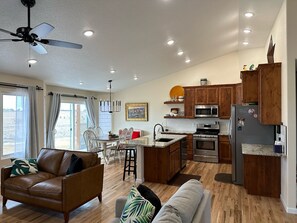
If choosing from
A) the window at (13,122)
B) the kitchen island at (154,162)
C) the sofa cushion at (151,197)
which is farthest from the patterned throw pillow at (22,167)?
the sofa cushion at (151,197)

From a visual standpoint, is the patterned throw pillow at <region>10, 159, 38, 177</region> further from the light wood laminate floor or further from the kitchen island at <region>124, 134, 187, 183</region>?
the kitchen island at <region>124, 134, 187, 183</region>

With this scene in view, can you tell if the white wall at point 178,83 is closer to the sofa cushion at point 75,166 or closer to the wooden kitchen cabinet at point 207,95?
the wooden kitchen cabinet at point 207,95

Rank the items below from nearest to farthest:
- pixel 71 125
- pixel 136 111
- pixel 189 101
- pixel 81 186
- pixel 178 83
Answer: pixel 81 186 < pixel 189 101 < pixel 178 83 < pixel 71 125 < pixel 136 111

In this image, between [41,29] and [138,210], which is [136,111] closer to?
[41,29]

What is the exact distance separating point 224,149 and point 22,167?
5269 millimetres

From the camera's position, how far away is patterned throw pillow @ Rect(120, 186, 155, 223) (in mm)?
1718

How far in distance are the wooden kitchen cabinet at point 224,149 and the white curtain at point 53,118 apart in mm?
5144

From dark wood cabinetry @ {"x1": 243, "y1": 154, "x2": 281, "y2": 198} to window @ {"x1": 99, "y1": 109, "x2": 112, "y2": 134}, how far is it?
6024mm

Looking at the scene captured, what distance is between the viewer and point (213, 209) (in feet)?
11.4

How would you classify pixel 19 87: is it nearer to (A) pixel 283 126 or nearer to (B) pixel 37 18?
(B) pixel 37 18

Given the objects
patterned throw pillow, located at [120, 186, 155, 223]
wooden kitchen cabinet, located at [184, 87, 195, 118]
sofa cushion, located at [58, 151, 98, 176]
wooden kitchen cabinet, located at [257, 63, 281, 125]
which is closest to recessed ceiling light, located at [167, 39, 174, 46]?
wooden kitchen cabinet, located at [257, 63, 281, 125]

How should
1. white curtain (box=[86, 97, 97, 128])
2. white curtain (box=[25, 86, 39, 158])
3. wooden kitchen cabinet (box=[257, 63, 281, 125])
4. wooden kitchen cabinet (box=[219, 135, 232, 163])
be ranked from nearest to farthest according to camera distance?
1. wooden kitchen cabinet (box=[257, 63, 281, 125])
2. white curtain (box=[25, 86, 39, 158])
3. wooden kitchen cabinet (box=[219, 135, 232, 163])
4. white curtain (box=[86, 97, 97, 128])

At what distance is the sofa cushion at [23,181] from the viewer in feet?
10.9

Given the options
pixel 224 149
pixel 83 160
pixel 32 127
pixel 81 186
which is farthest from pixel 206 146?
pixel 32 127
